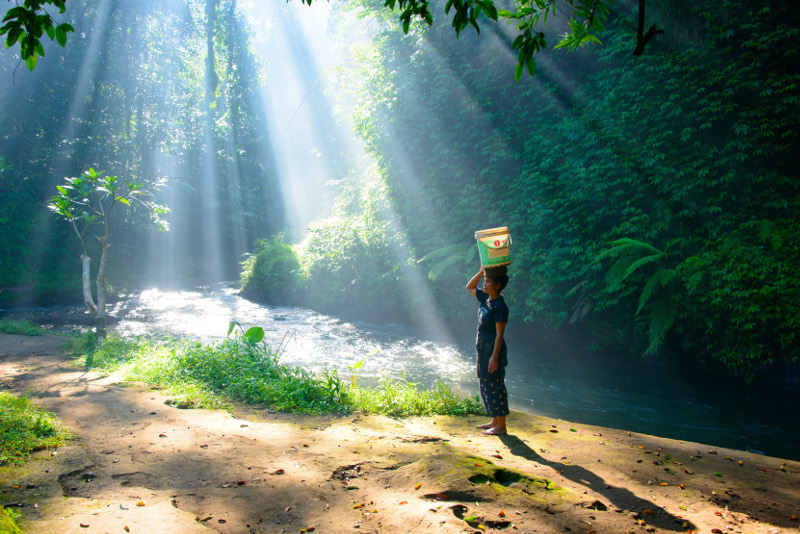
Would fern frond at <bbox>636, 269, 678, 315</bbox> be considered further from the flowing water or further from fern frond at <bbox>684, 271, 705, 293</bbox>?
the flowing water

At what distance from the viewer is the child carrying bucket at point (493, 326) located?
14.9 ft

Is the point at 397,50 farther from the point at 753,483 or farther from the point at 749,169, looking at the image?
the point at 753,483

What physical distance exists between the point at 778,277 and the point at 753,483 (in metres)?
5.15

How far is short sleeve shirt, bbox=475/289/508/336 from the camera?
471 centimetres

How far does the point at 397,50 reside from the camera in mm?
14898

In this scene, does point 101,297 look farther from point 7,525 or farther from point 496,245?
point 496,245

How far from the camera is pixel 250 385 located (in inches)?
255

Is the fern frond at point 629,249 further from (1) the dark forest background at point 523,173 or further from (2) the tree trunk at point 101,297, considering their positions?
(2) the tree trunk at point 101,297

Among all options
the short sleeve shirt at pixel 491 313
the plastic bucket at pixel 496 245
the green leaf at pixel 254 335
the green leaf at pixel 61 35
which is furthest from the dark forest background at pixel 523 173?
the green leaf at pixel 61 35

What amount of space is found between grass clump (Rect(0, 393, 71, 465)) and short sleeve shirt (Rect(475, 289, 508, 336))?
157 inches

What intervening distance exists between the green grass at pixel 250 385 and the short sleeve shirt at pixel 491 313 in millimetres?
1634

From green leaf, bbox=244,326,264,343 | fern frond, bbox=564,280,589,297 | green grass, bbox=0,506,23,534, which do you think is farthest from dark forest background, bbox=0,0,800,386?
green grass, bbox=0,506,23,534

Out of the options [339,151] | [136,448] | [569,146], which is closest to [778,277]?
[569,146]

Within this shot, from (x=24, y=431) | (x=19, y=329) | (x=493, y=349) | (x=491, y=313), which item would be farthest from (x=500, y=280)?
(x=19, y=329)
